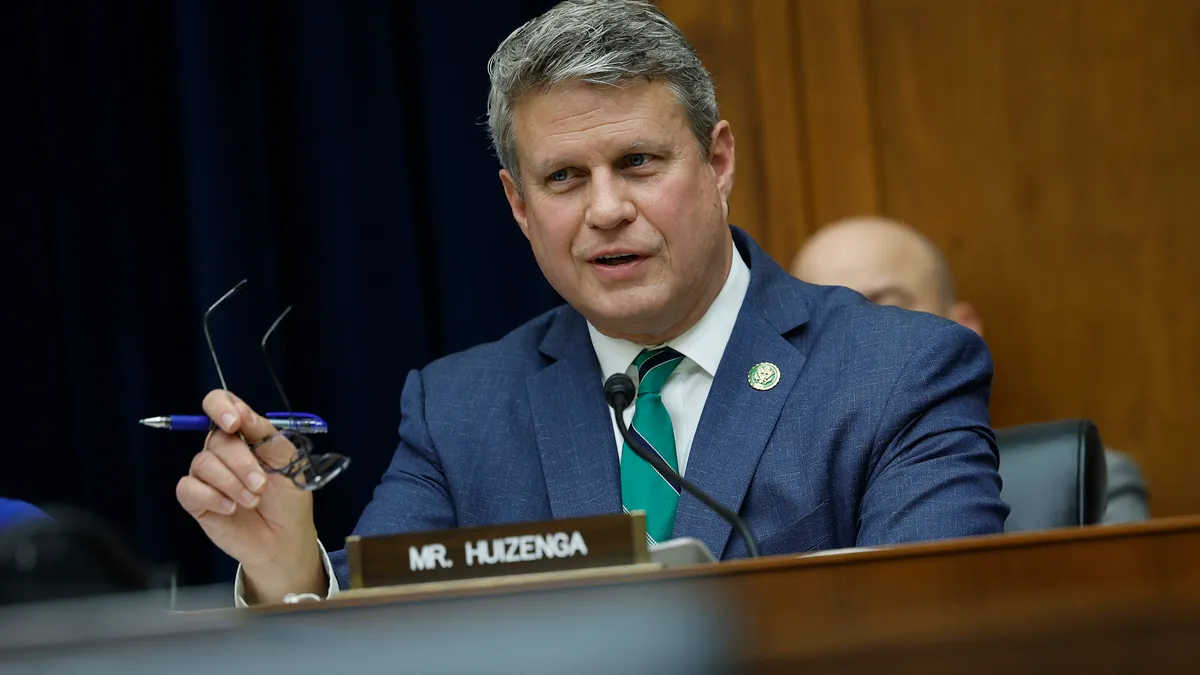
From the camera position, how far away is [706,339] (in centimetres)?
190

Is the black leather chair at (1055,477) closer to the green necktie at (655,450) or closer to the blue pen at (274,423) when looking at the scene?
the green necktie at (655,450)

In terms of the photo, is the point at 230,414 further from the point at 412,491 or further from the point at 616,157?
the point at 616,157

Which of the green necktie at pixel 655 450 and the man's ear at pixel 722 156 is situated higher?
the man's ear at pixel 722 156

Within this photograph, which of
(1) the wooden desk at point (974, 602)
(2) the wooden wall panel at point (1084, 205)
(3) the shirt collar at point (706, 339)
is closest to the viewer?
(1) the wooden desk at point (974, 602)

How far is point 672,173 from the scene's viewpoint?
181cm

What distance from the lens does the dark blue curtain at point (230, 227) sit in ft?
8.11

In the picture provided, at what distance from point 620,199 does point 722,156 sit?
250 mm

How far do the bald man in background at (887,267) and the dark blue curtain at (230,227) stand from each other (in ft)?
1.85

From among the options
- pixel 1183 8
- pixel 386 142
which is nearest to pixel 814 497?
pixel 386 142

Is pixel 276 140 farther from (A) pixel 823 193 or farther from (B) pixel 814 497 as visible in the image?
(B) pixel 814 497

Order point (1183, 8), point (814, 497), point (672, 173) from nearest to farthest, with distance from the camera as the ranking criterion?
point (814, 497)
point (672, 173)
point (1183, 8)

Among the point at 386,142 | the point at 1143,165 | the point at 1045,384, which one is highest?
the point at 386,142

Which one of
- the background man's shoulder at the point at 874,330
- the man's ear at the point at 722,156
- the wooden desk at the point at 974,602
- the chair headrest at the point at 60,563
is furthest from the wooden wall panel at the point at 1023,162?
the wooden desk at the point at 974,602

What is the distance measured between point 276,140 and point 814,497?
141 cm
